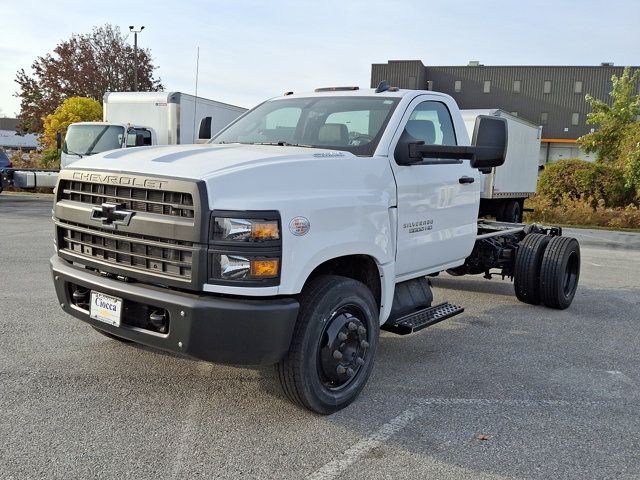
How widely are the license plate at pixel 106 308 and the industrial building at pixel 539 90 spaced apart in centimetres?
5737

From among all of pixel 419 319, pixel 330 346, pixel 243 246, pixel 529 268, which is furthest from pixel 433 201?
pixel 529 268

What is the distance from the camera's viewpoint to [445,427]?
382 centimetres

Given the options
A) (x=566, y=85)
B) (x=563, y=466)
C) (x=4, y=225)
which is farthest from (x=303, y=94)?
(x=566, y=85)

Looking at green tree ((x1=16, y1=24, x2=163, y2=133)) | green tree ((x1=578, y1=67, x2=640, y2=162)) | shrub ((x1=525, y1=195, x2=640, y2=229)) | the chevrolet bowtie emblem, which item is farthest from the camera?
green tree ((x1=16, y1=24, x2=163, y2=133))

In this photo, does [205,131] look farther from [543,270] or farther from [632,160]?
[632,160]

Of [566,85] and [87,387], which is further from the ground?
[566,85]

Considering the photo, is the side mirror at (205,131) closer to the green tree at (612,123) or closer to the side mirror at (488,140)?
the side mirror at (488,140)

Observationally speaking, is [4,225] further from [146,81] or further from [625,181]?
[146,81]

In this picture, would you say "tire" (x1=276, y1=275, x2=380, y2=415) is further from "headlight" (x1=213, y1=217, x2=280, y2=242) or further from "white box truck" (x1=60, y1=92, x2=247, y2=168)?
"white box truck" (x1=60, y1=92, x2=247, y2=168)

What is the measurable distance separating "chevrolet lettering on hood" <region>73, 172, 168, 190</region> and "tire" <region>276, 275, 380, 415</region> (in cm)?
108

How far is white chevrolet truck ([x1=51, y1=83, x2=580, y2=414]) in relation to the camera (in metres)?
3.36

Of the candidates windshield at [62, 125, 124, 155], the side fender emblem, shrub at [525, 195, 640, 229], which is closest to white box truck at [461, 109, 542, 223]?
shrub at [525, 195, 640, 229]

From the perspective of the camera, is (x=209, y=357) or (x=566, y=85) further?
(x=566, y=85)

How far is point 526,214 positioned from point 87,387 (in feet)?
61.5
